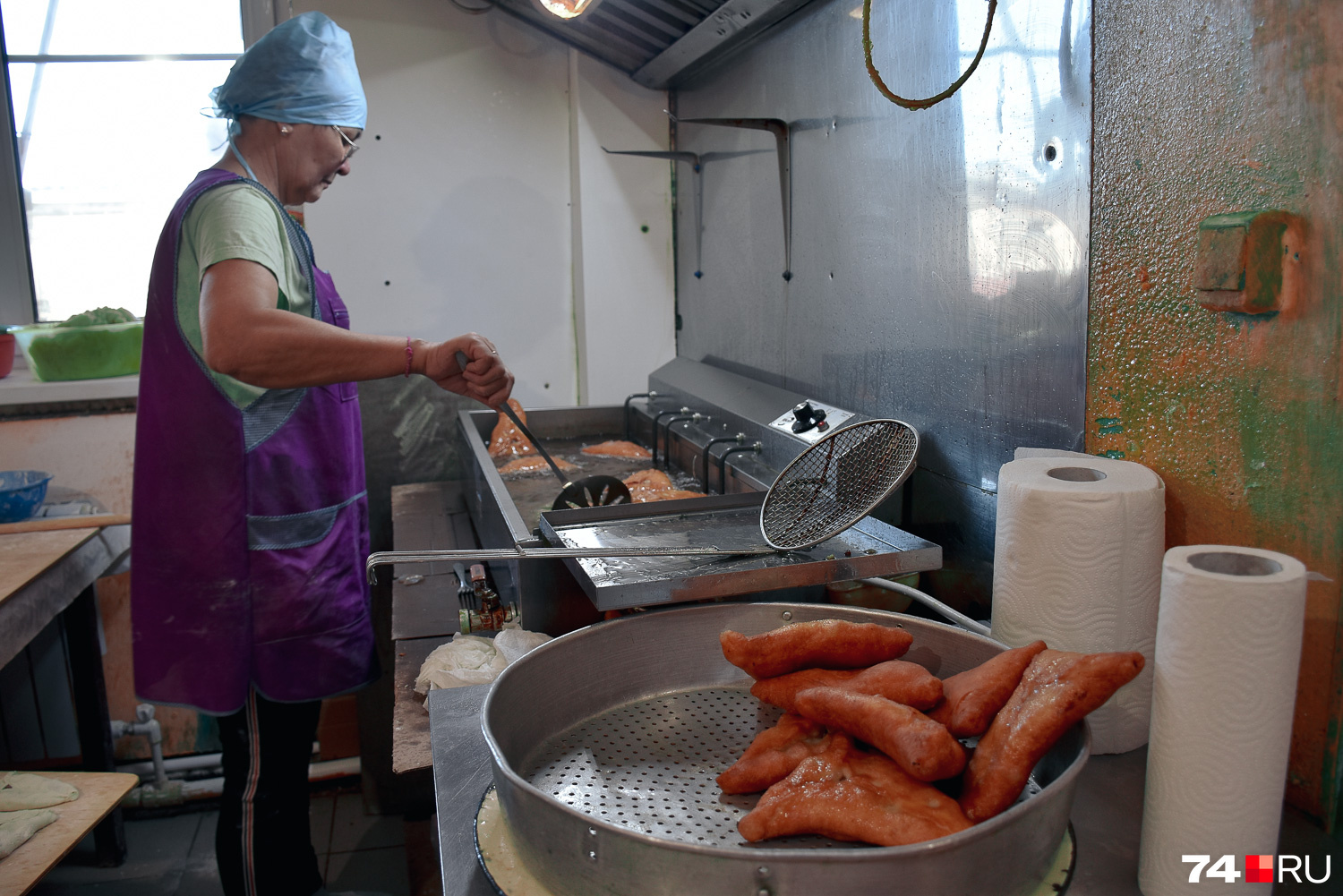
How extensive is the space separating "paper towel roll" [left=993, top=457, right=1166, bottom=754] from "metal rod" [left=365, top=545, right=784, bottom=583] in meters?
0.41

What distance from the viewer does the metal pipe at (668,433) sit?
2609 millimetres

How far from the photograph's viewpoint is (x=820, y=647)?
0.95 meters

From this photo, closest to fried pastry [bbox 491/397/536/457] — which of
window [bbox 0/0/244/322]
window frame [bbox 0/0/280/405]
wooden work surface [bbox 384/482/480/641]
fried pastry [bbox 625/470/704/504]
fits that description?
wooden work surface [bbox 384/482/480/641]

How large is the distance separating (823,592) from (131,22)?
10.4 feet

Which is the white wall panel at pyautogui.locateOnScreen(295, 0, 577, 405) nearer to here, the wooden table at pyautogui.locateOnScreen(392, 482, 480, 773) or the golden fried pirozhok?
the wooden table at pyautogui.locateOnScreen(392, 482, 480, 773)

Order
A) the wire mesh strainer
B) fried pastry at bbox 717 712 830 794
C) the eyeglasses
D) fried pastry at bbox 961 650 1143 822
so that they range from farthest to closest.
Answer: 1. the eyeglasses
2. the wire mesh strainer
3. fried pastry at bbox 717 712 830 794
4. fried pastry at bbox 961 650 1143 822

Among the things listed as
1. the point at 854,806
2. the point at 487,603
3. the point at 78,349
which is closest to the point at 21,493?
the point at 78,349

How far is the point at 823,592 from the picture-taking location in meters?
1.49

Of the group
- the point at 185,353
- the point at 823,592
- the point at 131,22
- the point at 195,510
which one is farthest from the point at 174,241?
the point at 131,22

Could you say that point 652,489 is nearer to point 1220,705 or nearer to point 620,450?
point 620,450

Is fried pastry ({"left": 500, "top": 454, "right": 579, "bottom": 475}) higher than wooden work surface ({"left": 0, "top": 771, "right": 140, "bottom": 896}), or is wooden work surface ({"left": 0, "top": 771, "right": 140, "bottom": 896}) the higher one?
fried pastry ({"left": 500, "top": 454, "right": 579, "bottom": 475})

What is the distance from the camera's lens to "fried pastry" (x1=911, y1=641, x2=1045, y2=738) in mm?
A: 819

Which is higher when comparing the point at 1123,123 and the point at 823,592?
the point at 1123,123

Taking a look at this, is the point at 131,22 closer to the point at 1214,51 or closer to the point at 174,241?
the point at 174,241
